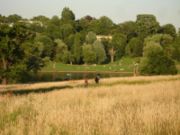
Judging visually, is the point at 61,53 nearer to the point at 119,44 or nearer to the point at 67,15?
the point at 119,44

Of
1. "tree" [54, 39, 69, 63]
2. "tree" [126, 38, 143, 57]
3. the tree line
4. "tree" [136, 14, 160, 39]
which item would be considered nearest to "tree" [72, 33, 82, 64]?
the tree line

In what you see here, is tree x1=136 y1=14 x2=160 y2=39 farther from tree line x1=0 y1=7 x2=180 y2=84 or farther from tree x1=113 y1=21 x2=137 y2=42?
tree x1=113 y1=21 x2=137 y2=42

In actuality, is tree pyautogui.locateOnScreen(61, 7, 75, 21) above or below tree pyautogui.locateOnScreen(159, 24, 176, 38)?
above

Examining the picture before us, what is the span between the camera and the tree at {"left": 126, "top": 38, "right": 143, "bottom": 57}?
362ft

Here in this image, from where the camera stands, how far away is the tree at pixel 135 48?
11049 centimetres

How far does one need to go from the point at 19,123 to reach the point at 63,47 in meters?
104

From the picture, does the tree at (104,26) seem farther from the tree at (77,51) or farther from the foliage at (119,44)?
the tree at (77,51)

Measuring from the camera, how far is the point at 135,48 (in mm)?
110562

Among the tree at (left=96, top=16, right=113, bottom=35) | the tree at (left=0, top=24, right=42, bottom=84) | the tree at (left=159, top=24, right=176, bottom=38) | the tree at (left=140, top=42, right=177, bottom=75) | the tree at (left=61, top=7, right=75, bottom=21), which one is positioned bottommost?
the tree at (left=140, top=42, right=177, bottom=75)

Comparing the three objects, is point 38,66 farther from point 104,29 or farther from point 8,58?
point 104,29

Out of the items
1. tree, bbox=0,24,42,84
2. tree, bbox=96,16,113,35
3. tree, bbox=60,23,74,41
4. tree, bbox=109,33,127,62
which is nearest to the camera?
tree, bbox=0,24,42,84

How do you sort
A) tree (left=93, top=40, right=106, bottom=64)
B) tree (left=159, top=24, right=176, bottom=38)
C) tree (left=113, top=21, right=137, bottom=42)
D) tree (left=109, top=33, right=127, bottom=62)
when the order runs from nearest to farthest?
tree (left=93, top=40, right=106, bottom=64) < tree (left=109, top=33, right=127, bottom=62) < tree (left=159, top=24, right=176, bottom=38) < tree (left=113, top=21, right=137, bottom=42)

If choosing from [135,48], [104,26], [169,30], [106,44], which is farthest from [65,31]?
[169,30]

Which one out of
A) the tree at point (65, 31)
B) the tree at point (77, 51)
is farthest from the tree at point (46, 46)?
the tree at point (65, 31)
